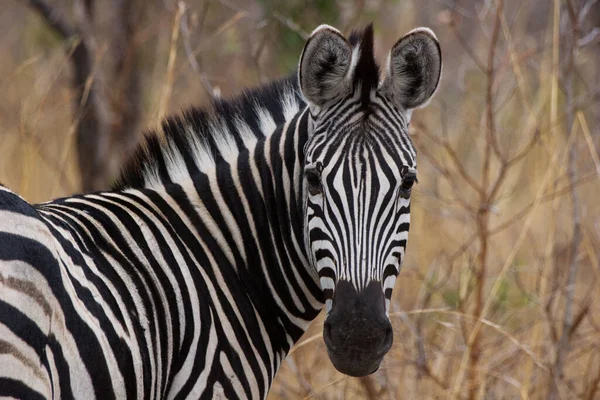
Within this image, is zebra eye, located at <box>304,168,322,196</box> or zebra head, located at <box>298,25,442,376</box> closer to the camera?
zebra head, located at <box>298,25,442,376</box>

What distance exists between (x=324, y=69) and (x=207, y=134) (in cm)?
61

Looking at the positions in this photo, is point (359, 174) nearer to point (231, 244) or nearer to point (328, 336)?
point (328, 336)

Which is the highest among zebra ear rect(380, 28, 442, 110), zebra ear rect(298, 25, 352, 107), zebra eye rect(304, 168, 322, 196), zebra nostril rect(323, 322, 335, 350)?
zebra ear rect(298, 25, 352, 107)

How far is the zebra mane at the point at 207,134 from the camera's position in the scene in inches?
122

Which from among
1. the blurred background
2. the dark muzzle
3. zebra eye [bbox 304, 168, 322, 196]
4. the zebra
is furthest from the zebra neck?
the blurred background

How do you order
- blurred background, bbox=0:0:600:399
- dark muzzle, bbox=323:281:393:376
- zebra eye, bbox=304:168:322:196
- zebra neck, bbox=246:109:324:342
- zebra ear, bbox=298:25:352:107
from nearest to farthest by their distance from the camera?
dark muzzle, bbox=323:281:393:376 < zebra eye, bbox=304:168:322:196 < zebra ear, bbox=298:25:352:107 < zebra neck, bbox=246:109:324:342 < blurred background, bbox=0:0:600:399

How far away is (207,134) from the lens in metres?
3.20

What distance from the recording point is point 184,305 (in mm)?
2758

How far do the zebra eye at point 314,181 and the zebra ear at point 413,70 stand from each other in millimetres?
454

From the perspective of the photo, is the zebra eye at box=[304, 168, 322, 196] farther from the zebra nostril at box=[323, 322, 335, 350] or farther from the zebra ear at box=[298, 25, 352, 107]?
the zebra nostril at box=[323, 322, 335, 350]

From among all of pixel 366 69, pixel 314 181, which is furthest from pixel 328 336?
pixel 366 69

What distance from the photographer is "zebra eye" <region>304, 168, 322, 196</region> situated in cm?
274

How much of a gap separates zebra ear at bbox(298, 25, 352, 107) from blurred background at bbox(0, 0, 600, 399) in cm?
131

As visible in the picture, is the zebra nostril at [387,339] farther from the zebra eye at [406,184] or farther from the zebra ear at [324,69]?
the zebra ear at [324,69]
